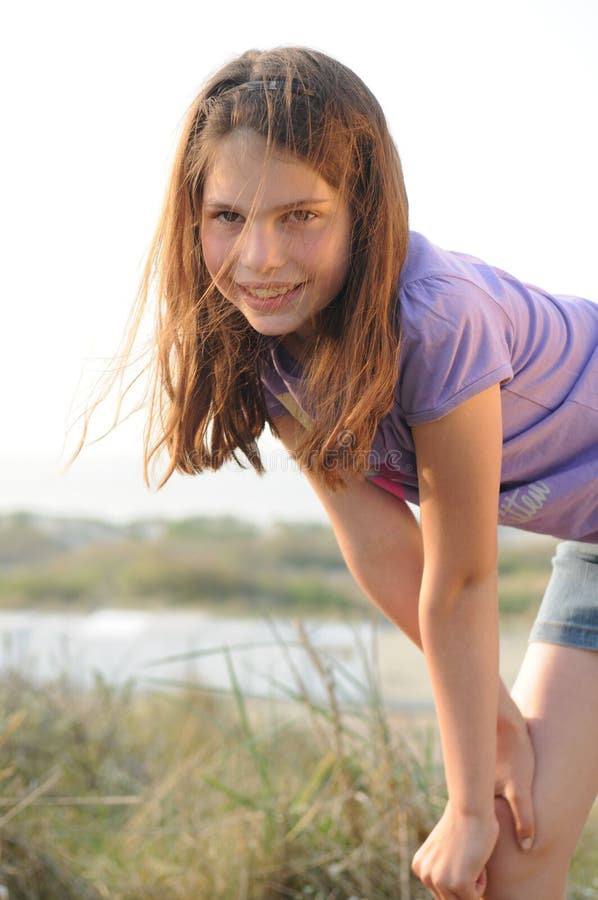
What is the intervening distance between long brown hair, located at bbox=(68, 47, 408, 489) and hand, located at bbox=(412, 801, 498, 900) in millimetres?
489

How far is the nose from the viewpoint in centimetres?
129

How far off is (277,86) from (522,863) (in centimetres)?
106

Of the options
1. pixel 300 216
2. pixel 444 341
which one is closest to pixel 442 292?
pixel 444 341

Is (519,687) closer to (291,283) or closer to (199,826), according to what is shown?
(291,283)

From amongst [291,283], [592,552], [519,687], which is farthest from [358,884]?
[291,283]

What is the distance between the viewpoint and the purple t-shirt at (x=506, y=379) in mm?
1258

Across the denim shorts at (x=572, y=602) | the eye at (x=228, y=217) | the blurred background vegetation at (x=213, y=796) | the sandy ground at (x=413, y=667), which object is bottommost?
the sandy ground at (x=413, y=667)

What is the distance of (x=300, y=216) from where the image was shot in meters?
1.30

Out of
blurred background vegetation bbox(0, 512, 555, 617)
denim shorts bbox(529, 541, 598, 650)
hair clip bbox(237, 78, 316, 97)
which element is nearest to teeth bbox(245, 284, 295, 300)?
hair clip bbox(237, 78, 316, 97)

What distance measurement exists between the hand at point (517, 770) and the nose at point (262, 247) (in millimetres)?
679

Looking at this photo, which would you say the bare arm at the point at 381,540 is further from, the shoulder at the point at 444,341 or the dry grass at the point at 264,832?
the dry grass at the point at 264,832

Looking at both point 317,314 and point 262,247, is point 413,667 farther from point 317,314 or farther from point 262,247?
point 262,247

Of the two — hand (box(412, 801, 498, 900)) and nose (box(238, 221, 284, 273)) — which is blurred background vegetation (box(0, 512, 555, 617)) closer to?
hand (box(412, 801, 498, 900))

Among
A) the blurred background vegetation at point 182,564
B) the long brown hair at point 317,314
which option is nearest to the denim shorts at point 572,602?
the long brown hair at point 317,314
